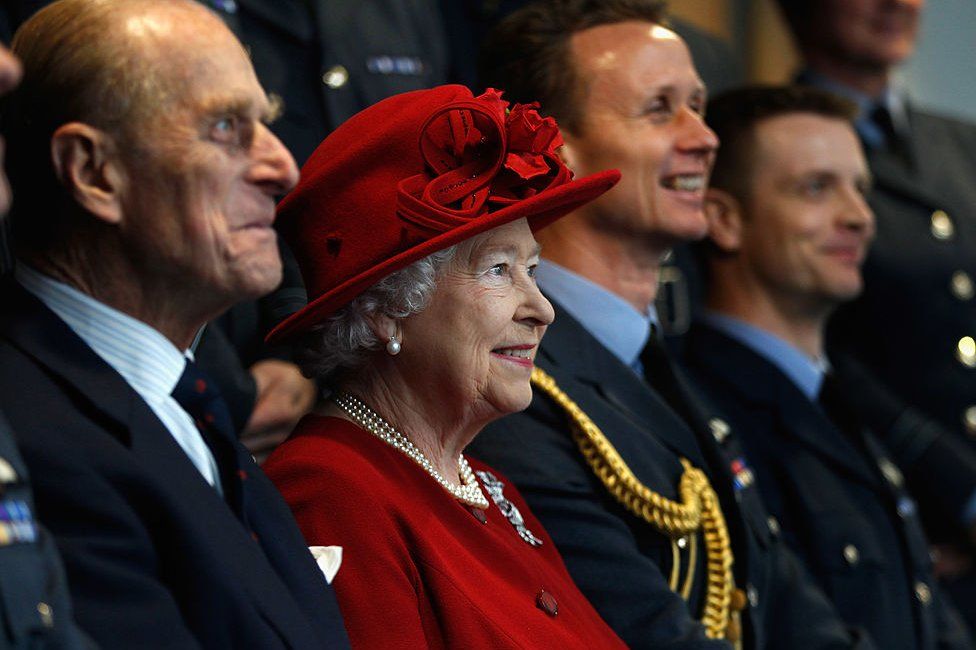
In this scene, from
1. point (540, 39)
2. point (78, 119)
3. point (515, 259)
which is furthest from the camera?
point (540, 39)

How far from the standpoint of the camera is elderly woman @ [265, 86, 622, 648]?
72.1 inches

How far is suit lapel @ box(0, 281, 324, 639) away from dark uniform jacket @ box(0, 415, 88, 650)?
17 centimetres

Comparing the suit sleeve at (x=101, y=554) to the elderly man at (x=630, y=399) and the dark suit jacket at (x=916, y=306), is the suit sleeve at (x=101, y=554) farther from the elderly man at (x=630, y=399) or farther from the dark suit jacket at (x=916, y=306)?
the dark suit jacket at (x=916, y=306)

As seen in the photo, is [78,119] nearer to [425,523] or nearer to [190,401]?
[190,401]

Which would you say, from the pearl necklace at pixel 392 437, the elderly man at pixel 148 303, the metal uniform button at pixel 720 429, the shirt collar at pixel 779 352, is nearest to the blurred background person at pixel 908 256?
the shirt collar at pixel 779 352

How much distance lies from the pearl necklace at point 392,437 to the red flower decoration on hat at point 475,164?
0.86 feet

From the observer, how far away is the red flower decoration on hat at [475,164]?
73.7 inches

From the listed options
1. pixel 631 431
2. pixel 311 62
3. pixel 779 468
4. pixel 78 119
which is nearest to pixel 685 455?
pixel 631 431

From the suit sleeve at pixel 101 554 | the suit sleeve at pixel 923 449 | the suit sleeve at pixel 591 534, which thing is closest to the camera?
the suit sleeve at pixel 101 554

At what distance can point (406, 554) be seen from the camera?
69.7 inches

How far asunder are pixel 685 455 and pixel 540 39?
756 millimetres

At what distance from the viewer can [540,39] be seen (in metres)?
2.68

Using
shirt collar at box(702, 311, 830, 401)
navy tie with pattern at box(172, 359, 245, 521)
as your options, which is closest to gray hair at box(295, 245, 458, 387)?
navy tie with pattern at box(172, 359, 245, 521)

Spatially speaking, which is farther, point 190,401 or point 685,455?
point 685,455
